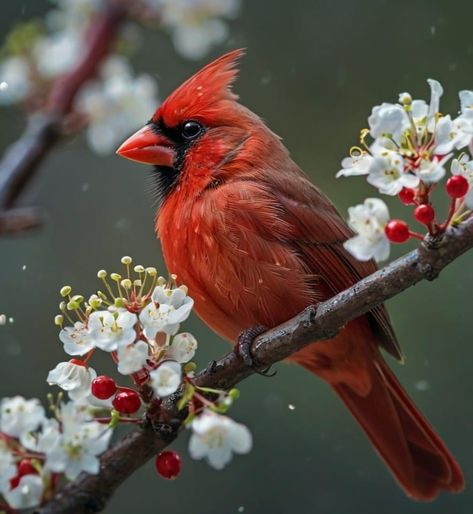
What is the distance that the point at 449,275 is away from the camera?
156 inches

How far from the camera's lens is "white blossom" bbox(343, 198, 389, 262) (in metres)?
1.70

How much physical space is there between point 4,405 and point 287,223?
126cm

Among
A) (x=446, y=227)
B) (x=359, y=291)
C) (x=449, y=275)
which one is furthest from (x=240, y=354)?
(x=449, y=275)

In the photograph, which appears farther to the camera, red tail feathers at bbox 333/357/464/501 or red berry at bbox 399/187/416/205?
red tail feathers at bbox 333/357/464/501

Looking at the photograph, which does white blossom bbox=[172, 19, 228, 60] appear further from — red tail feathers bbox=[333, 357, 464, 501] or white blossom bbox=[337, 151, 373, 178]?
red tail feathers bbox=[333, 357, 464, 501]

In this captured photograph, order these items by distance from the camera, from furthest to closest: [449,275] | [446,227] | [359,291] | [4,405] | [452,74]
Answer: [452,74], [449,275], [359,291], [446,227], [4,405]

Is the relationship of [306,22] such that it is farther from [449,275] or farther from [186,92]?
[186,92]

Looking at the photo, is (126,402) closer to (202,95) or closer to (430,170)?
(430,170)

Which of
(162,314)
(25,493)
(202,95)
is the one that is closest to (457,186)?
(162,314)

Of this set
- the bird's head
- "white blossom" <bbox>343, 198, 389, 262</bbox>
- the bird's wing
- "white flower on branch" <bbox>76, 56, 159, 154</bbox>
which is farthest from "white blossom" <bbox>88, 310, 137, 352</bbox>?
the bird's head

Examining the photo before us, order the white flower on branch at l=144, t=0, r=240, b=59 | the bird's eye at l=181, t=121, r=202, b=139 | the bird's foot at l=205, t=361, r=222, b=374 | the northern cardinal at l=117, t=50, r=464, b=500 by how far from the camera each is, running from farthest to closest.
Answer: the bird's eye at l=181, t=121, r=202, b=139
the northern cardinal at l=117, t=50, r=464, b=500
the white flower on branch at l=144, t=0, r=240, b=59
the bird's foot at l=205, t=361, r=222, b=374

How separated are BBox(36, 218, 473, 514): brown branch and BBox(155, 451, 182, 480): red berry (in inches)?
2.6

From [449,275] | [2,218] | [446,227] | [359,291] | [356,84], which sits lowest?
[449,275]

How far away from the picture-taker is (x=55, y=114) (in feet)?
6.90
